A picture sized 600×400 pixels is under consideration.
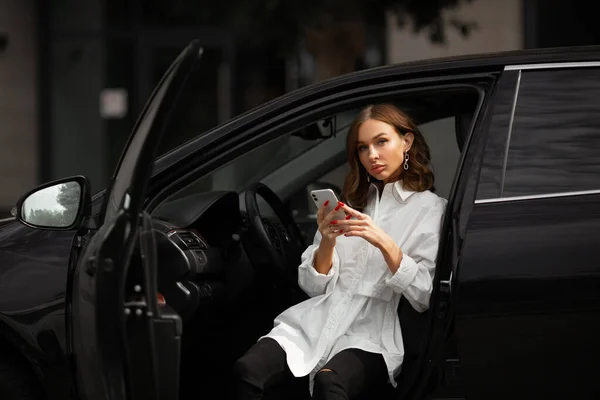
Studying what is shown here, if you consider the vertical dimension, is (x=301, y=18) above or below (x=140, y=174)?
above

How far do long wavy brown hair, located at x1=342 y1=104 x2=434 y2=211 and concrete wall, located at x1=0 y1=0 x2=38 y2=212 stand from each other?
7901 mm

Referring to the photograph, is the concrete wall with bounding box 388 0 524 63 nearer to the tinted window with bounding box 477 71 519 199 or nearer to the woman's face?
the woman's face

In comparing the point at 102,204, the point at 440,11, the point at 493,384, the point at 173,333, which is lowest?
the point at 493,384

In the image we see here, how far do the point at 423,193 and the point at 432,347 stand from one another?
536 mm

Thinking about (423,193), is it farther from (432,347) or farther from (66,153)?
(66,153)

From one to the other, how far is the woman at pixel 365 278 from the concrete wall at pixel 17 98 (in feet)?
26.3

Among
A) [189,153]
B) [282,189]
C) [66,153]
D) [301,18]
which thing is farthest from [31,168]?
[189,153]

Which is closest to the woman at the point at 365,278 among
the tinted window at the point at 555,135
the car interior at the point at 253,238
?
the car interior at the point at 253,238

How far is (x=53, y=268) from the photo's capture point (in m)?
2.66

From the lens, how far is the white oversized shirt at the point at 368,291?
277 centimetres

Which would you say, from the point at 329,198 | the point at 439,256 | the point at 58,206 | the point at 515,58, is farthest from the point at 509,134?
the point at 58,206

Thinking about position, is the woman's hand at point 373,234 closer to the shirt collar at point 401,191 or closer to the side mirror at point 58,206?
the shirt collar at point 401,191

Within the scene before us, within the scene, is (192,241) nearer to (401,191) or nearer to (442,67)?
(401,191)

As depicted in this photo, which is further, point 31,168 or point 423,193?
point 31,168
